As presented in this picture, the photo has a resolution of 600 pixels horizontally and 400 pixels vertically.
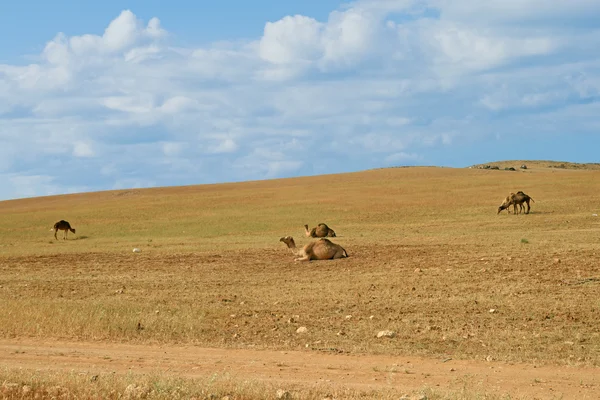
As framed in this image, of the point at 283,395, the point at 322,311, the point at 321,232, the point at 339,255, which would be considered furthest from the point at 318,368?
the point at 321,232

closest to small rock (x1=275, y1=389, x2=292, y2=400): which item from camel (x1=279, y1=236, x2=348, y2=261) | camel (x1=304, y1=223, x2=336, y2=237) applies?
camel (x1=279, y1=236, x2=348, y2=261)

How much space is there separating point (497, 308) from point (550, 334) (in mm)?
2295

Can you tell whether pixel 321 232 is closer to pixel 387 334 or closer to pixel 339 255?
pixel 339 255

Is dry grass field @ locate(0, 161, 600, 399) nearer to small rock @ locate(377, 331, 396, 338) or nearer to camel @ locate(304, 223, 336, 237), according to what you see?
small rock @ locate(377, 331, 396, 338)

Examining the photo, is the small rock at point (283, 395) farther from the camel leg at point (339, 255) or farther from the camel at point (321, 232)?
the camel at point (321, 232)

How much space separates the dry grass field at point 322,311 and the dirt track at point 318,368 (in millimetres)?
43

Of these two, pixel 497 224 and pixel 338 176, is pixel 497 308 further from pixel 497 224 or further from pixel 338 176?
pixel 338 176

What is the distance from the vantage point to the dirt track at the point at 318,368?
9516 millimetres

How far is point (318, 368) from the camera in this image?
10.5m

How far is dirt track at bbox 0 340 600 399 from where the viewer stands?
9516 mm

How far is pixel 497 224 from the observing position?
3512cm

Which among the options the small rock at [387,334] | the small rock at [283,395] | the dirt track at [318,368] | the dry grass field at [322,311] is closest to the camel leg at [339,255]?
the dry grass field at [322,311]

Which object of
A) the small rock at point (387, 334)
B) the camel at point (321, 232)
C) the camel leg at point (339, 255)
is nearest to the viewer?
the small rock at point (387, 334)

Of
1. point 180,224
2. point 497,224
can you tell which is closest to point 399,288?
point 497,224
